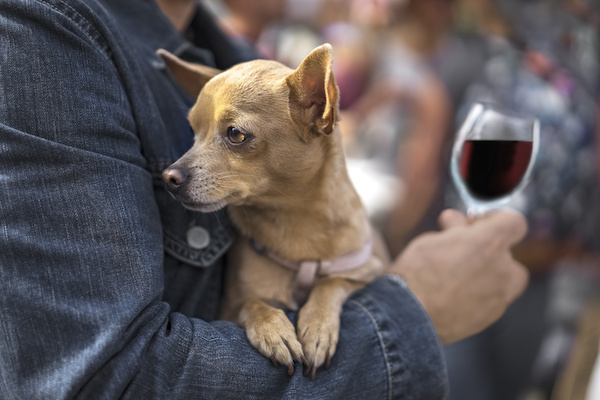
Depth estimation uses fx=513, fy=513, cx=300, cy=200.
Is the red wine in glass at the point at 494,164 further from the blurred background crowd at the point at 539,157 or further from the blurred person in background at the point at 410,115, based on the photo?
the blurred person in background at the point at 410,115

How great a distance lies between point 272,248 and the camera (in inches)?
50.3

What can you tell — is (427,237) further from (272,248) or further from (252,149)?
(252,149)

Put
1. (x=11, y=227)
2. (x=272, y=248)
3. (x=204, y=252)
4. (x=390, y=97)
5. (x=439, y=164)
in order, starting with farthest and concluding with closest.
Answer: (x=390, y=97) → (x=439, y=164) → (x=272, y=248) → (x=204, y=252) → (x=11, y=227)

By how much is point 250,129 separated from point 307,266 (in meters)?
0.37

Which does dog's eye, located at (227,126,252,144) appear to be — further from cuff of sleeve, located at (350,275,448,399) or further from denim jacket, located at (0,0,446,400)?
cuff of sleeve, located at (350,275,448,399)

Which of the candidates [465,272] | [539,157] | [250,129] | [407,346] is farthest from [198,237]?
[539,157]

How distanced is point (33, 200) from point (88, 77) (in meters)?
0.22

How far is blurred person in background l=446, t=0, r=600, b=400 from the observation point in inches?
90.4

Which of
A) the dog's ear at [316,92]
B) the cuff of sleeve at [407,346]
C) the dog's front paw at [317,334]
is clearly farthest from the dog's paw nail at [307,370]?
the dog's ear at [316,92]

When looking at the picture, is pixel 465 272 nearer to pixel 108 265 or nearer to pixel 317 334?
pixel 317 334

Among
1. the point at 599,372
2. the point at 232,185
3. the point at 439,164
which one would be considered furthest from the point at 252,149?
the point at 599,372

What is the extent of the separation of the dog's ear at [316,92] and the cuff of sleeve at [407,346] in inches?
15.2

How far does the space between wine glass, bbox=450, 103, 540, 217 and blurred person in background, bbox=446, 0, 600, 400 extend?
998mm

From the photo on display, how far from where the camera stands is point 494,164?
4.27ft
